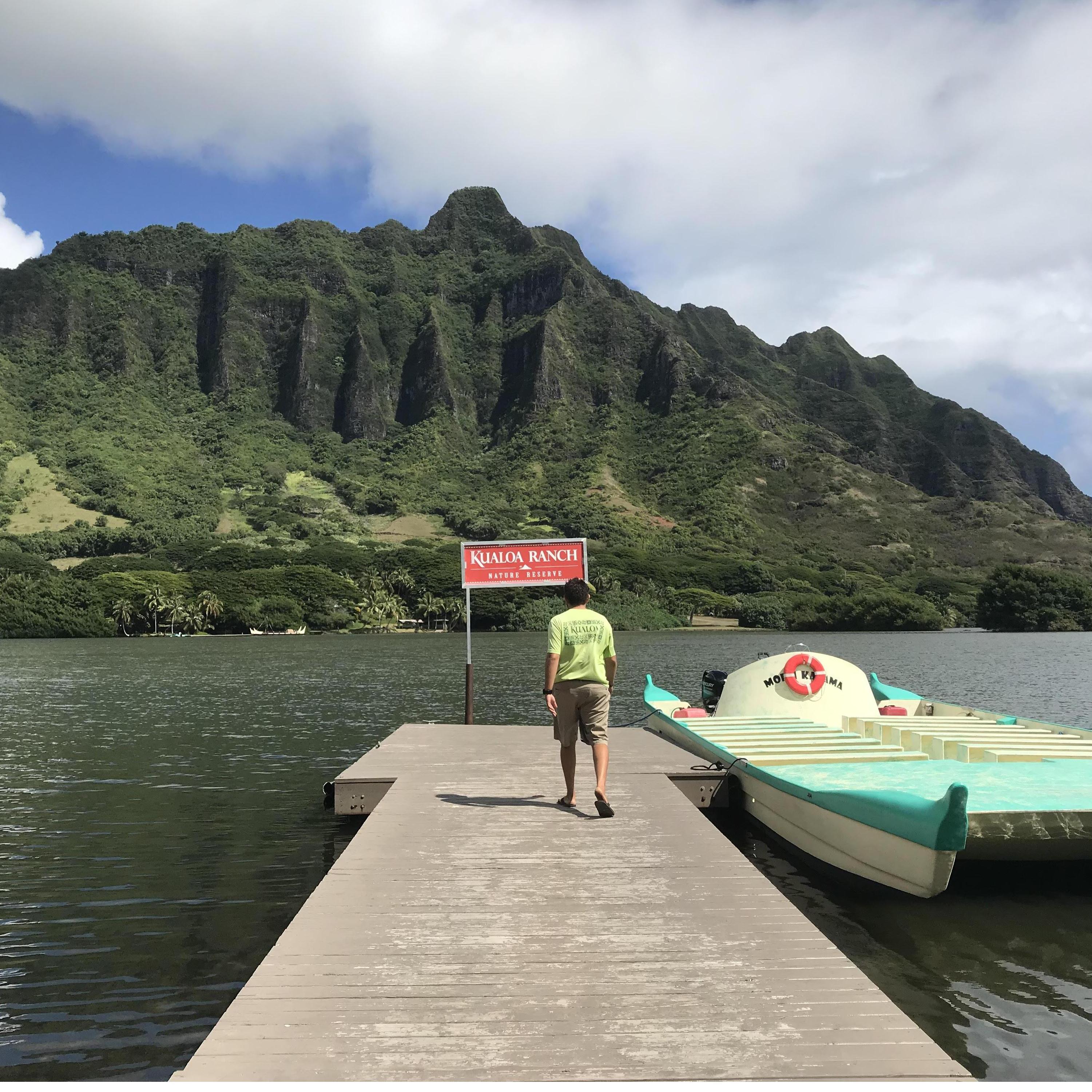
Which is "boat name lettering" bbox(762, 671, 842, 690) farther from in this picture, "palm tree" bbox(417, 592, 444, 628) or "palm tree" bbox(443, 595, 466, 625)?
"palm tree" bbox(417, 592, 444, 628)

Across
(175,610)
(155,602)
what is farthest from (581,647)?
(175,610)

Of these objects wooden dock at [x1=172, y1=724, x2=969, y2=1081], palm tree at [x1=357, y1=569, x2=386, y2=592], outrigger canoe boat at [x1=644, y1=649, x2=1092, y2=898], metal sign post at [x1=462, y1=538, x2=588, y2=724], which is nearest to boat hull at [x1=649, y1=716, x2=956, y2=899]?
outrigger canoe boat at [x1=644, y1=649, x2=1092, y2=898]

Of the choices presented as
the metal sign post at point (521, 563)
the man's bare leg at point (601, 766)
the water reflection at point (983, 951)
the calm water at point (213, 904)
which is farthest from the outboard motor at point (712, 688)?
the man's bare leg at point (601, 766)

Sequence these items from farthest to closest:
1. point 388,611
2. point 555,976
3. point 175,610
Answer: point 388,611 → point 175,610 → point 555,976

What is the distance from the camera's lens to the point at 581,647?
9.66 meters

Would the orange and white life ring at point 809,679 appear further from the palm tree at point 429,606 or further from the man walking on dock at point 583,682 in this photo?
the palm tree at point 429,606

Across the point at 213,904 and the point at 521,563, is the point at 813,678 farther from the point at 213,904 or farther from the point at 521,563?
the point at 213,904

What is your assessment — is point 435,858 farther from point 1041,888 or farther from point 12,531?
point 12,531

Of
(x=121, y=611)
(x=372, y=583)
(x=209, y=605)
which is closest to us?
(x=121, y=611)

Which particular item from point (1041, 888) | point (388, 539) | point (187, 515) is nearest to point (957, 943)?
point (1041, 888)

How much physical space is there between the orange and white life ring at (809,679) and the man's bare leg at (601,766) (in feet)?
28.6

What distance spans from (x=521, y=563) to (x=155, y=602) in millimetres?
112545

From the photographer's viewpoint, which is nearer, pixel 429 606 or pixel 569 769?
pixel 569 769

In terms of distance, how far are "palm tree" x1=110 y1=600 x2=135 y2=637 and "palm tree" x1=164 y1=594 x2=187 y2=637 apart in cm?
429
